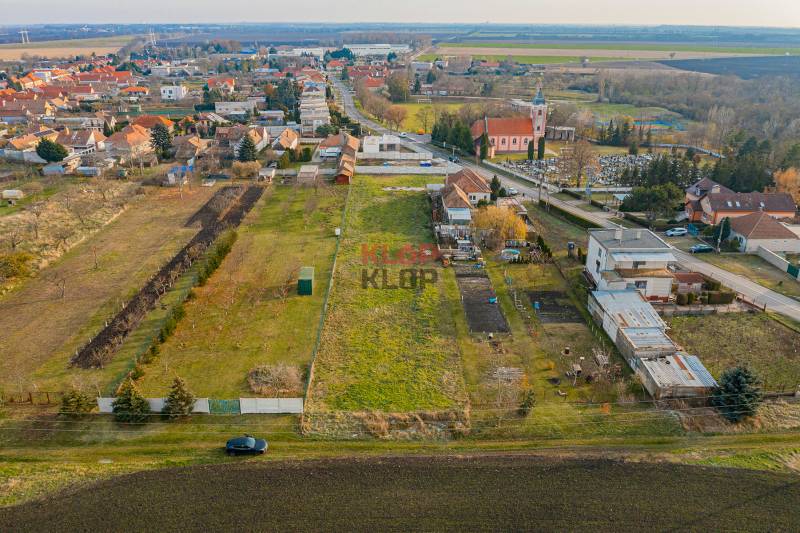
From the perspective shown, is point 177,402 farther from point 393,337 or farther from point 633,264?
point 633,264

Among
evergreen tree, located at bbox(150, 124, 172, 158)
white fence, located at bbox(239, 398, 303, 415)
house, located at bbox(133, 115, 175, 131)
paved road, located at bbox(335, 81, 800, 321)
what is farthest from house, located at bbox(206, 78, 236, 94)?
white fence, located at bbox(239, 398, 303, 415)

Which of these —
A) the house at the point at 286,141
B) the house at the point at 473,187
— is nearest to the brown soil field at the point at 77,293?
the house at the point at 473,187

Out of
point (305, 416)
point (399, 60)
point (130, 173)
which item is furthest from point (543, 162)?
→ point (399, 60)

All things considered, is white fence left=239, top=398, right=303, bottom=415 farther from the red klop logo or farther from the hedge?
the hedge

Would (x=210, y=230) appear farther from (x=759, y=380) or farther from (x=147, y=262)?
(x=759, y=380)

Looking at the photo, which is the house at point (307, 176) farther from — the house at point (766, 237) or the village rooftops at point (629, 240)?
the house at point (766, 237)
